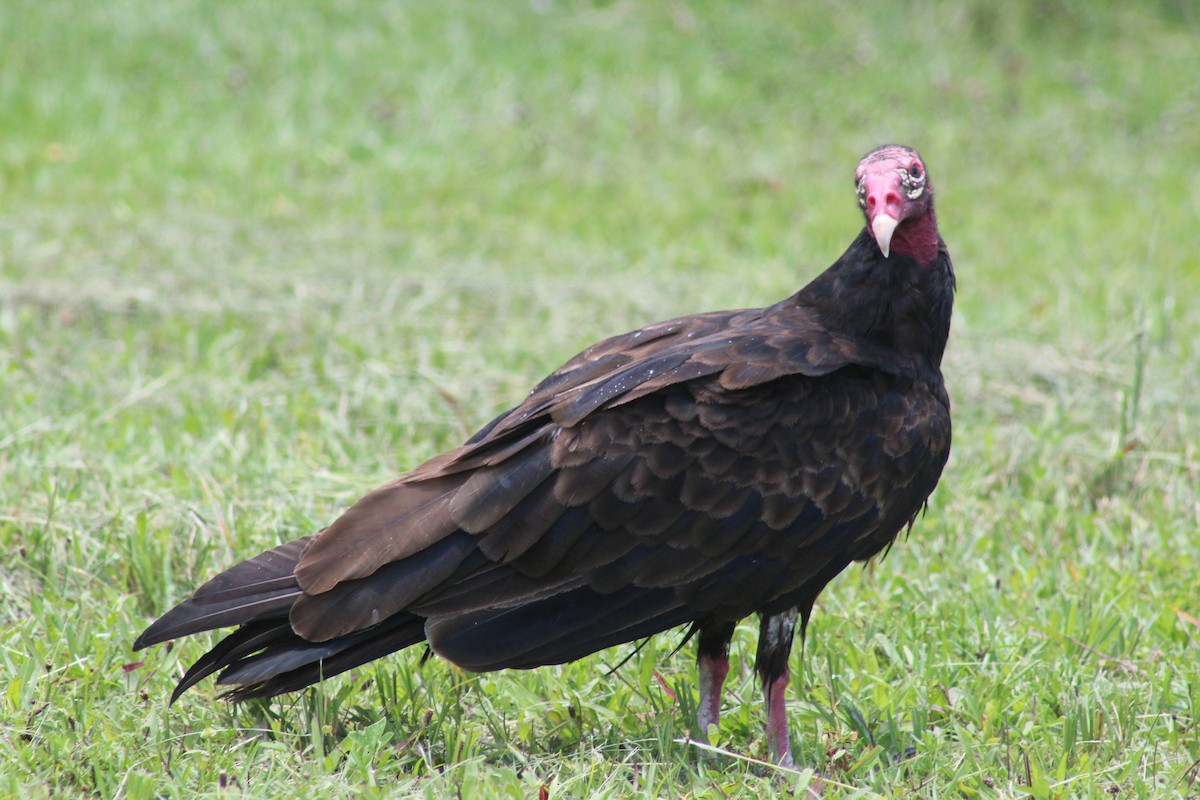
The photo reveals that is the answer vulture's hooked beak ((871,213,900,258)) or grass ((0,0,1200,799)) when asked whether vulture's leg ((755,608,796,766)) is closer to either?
grass ((0,0,1200,799))

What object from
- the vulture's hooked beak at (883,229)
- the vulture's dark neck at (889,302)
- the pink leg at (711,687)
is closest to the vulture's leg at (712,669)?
the pink leg at (711,687)

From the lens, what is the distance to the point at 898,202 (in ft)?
10.8

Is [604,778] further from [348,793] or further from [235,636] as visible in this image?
[235,636]

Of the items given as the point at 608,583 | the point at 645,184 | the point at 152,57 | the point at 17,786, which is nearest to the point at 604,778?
the point at 608,583

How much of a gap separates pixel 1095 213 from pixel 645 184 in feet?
8.31

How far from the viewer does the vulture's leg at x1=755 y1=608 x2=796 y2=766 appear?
320cm

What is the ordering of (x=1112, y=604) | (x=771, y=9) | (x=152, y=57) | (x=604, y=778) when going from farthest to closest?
(x=771, y=9) < (x=152, y=57) < (x=1112, y=604) < (x=604, y=778)

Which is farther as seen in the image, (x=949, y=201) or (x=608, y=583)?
(x=949, y=201)

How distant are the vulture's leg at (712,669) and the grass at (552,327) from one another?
10 centimetres

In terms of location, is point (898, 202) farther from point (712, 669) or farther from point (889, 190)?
point (712, 669)

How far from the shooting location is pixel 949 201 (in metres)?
8.36

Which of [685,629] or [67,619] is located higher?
[67,619]

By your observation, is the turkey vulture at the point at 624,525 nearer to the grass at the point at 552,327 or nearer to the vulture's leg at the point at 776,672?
the vulture's leg at the point at 776,672

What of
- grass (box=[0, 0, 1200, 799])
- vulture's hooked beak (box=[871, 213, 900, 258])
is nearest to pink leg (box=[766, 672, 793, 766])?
grass (box=[0, 0, 1200, 799])
